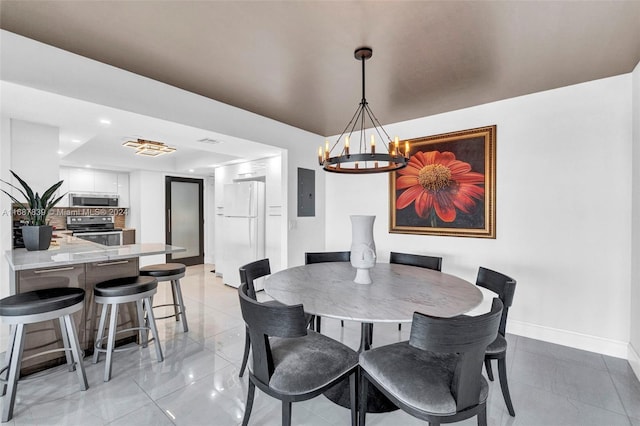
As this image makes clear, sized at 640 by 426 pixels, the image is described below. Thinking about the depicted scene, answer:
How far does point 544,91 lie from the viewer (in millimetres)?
2859

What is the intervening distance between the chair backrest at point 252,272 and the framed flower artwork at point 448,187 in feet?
6.75

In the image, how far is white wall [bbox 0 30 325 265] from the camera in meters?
2.01

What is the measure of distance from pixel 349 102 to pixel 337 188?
5.35ft

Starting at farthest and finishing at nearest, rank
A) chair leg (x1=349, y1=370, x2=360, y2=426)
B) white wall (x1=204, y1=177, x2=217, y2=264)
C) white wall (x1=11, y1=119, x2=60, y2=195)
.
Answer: white wall (x1=204, y1=177, x2=217, y2=264) → white wall (x1=11, y1=119, x2=60, y2=195) → chair leg (x1=349, y1=370, x2=360, y2=426)

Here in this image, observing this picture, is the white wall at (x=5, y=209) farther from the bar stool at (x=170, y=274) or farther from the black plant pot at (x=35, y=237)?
the bar stool at (x=170, y=274)

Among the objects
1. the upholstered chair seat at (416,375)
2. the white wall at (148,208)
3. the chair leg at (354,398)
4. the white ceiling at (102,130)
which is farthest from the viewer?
the white wall at (148,208)

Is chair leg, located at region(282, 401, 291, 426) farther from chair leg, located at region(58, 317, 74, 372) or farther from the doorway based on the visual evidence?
the doorway

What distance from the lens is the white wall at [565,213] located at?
2.56m

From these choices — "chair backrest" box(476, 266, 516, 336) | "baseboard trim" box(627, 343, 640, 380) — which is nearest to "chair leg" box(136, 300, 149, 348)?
"chair backrest" box(476, 266, 516, 336)

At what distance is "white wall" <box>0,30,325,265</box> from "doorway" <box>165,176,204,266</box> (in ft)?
11.2

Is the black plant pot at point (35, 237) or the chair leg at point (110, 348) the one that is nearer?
the chair leg at point (110, 348)

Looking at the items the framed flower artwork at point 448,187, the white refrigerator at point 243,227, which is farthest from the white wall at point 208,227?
the framed flower artwork at point 448,187

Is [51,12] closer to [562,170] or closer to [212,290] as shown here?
[212,290]

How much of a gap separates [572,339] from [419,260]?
1625mm
